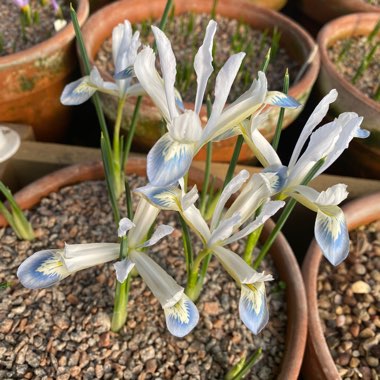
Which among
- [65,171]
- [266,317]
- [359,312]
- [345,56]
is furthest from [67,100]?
[345,56]

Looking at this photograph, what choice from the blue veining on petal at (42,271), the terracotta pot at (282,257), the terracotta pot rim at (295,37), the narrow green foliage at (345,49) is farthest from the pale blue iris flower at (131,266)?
the narrow green foliage at (345,49)

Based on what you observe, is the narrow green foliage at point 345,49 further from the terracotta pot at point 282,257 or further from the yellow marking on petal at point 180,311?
the yellow marking on petal at point 180,311

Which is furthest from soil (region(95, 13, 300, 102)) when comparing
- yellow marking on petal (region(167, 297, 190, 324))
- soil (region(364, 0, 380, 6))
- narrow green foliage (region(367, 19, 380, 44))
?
yellow marking on petal (region(167, 297, 190, 324))

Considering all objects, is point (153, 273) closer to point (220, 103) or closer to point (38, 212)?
point (220, 103)

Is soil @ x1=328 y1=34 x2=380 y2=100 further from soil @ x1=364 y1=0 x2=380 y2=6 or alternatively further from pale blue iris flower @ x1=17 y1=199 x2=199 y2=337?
pale blue iris flower @ x1=17 y1=199 x2=199 y2=337

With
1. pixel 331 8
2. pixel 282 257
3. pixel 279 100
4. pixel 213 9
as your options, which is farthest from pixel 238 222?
pixel 331 8

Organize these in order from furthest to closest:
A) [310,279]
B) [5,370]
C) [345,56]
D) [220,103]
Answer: [345,56]
[310,279]
[5,370]
[220,103]
